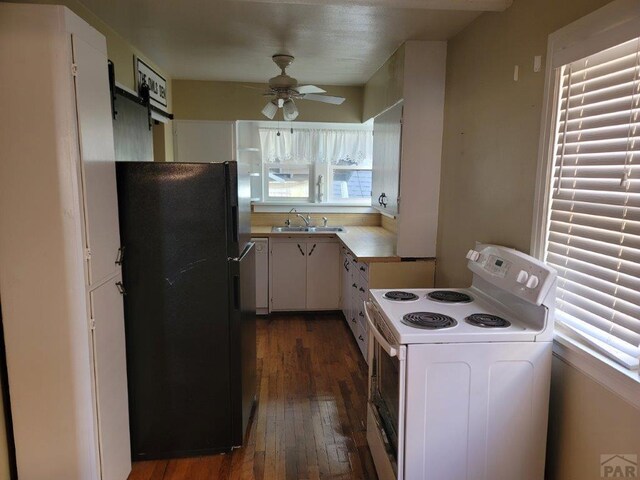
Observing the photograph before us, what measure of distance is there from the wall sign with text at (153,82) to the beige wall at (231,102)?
1.22 feet

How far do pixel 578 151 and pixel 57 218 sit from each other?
2.02 m

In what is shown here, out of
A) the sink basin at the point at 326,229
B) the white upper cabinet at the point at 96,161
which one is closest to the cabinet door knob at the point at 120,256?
the white upper cabinet at the point at 96,161

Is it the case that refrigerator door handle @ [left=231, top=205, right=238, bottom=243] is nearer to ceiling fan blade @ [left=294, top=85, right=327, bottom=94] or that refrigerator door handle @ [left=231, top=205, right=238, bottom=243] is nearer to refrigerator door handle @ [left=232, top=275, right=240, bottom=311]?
refrigerator door handle @ [left=232, top=275, right=240, bottom=311]

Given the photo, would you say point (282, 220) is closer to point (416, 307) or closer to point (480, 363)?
point (416, 307)

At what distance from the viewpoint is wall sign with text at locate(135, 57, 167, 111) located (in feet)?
10.8

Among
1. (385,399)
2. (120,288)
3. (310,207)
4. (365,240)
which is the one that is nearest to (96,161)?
(120,288)

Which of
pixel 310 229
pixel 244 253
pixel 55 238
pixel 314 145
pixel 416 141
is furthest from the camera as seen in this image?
pixel 314 145

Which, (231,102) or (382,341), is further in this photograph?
(231,102)

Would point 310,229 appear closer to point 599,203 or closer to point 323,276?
point 323,276

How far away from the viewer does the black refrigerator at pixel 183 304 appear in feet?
6.84

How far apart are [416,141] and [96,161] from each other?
82.3 inches

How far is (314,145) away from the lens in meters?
5.02

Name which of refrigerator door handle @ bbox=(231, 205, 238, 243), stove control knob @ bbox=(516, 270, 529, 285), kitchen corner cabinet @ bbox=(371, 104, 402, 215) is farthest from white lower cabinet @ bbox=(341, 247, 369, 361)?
stove control knob @ bbox=(516, 270, 529, 285)

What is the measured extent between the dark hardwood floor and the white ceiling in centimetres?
234
